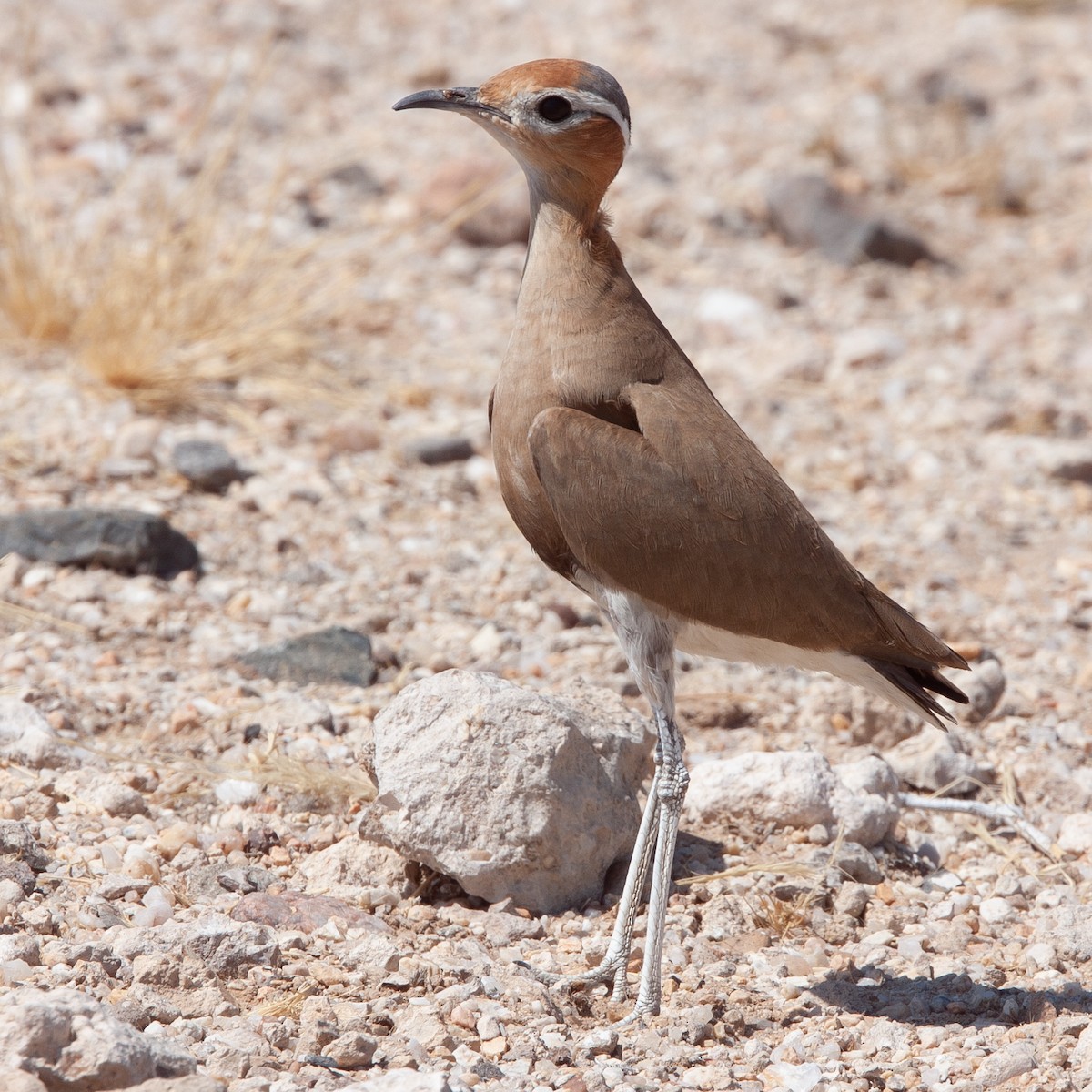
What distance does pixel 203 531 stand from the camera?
6.66 metres

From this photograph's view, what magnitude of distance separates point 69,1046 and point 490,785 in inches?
59.8

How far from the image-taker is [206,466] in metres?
6.94

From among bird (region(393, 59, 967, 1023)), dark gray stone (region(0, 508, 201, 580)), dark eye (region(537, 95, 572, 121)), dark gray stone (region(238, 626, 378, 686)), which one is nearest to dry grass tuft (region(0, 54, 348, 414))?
dark gray stone (region(0, 508, 201, 580))

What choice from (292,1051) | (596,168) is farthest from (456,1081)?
(596,168)

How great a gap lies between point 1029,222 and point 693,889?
7819 mm

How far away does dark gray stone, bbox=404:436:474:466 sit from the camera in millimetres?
7559

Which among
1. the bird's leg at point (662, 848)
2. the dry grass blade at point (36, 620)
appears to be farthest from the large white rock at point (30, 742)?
the bird's leg at point (662, 848)

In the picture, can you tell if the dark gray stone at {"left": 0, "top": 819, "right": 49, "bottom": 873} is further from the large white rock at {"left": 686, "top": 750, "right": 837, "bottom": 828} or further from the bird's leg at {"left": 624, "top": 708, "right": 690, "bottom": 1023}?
the large white rock at {"left": 686, "top": 750, "right": 837, "bottom": 828}

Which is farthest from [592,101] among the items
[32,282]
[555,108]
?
[32,282]

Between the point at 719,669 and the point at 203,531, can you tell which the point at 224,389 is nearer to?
the point at 203,531

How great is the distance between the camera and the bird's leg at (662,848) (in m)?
4.05

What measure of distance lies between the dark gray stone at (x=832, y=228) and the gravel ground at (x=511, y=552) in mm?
185

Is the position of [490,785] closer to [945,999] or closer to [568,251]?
[945,999]

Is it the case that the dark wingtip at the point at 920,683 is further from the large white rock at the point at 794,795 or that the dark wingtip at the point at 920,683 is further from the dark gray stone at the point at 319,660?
the dark gray stone at the point at 319,660
